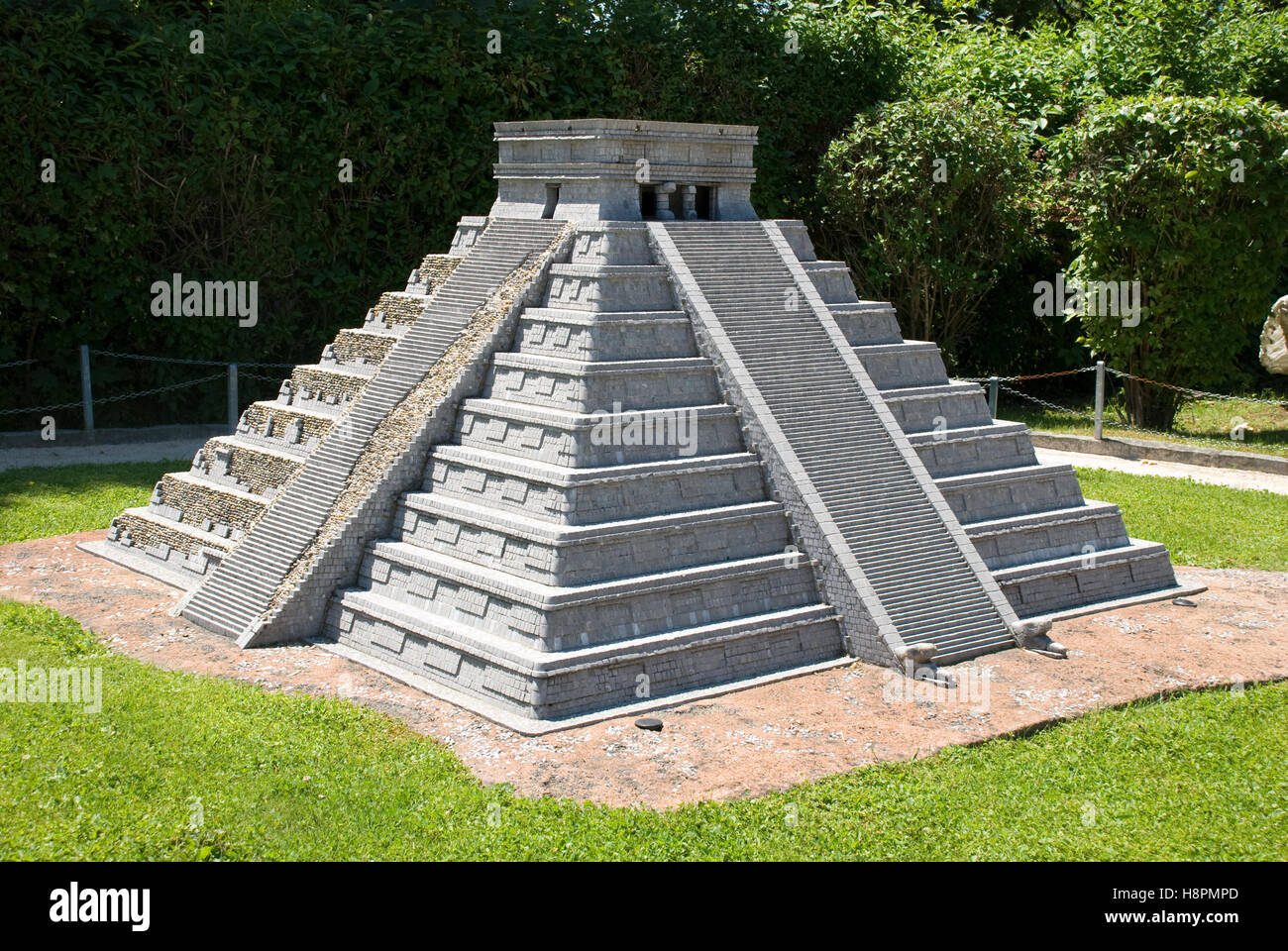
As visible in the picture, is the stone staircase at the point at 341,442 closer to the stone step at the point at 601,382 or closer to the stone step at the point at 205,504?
the stone step at the point at 205,504

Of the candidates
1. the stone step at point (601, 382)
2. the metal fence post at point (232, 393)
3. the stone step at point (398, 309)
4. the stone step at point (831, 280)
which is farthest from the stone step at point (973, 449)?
the metal fence post at point (232, 393)

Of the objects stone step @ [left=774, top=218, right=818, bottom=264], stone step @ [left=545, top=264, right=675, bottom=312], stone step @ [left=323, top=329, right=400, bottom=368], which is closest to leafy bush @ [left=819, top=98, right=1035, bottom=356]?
stone step @ [left=774, top=218, right=818, bottom=264]

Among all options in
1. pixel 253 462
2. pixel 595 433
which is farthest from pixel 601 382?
pixel 253 462

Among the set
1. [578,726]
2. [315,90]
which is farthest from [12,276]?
[578,726]

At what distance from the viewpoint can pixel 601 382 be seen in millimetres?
14711

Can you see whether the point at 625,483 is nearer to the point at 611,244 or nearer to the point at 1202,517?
the point at 611,244

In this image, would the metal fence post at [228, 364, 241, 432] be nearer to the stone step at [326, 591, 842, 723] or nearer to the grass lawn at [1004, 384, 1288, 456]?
the stone step at [326, 591, 842, 723]

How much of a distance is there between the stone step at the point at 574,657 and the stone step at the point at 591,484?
1370 mm

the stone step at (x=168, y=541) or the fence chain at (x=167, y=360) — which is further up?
the fence chain at (x=167, y=360)

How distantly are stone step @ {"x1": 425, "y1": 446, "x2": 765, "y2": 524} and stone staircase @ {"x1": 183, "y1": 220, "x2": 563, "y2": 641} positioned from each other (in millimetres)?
1351

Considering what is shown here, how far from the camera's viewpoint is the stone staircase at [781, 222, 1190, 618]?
53.7 feet

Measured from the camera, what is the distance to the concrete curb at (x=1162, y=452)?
23953mm

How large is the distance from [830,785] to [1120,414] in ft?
61.9

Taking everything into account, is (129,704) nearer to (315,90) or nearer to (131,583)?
(131,583)
